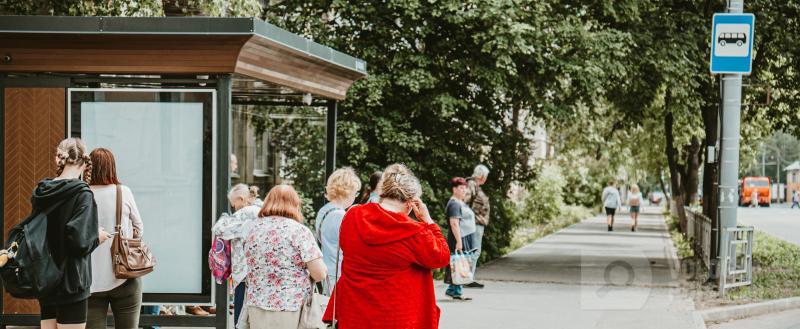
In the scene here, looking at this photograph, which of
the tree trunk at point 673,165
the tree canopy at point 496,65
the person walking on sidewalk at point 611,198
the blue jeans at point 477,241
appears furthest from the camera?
the person walking on sidewalk at point 611,198

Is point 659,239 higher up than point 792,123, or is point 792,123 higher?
point 792,123

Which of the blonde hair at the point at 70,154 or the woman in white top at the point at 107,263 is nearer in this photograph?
the blonde hair at the point at 70,154

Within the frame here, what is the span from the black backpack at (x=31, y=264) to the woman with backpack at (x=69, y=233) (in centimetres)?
5

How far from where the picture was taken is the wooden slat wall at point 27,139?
29.0 ft

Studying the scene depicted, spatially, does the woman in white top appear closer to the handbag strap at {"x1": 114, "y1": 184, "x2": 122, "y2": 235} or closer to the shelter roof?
the handbag strap at {"x1": 114, "y1": 184, "x2": 122, "y2": 235}

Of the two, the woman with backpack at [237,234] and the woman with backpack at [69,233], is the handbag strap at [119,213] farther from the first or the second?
the woman with backpack at [237,234]

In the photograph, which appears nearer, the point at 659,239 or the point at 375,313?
the point at 375,313

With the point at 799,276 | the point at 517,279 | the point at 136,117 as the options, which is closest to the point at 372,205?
the point at 136,117

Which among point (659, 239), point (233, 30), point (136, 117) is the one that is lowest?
point (659, 239)

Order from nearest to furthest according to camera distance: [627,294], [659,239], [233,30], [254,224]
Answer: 1. [254,224]
2. [233,30]
3. [627,294]
4. [659,239]

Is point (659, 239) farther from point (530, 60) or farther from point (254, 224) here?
point (254, 224)

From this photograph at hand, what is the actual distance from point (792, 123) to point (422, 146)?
844cm

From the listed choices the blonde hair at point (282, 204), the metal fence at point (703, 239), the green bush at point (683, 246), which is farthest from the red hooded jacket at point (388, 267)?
the green bush at point (683, 246)

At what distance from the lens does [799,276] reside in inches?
627
